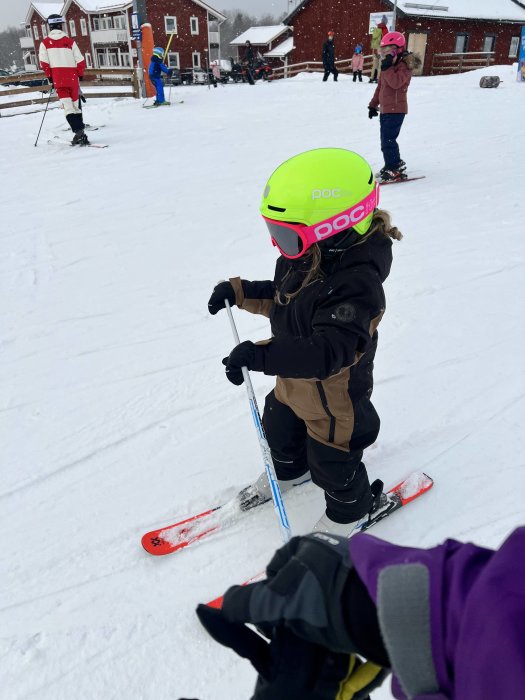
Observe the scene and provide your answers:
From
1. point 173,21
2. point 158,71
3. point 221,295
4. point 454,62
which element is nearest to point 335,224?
point 221,295

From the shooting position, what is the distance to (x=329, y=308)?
1820mm

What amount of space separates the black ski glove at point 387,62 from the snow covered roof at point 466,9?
27.0 m

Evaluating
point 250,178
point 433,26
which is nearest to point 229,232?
point 250,178

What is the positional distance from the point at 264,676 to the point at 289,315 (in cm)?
139

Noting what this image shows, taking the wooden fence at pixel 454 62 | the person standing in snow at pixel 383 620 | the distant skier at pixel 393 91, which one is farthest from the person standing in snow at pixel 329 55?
the person standing in snow at pixel 383 620

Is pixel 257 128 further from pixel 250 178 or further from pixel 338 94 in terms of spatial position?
pixel 338 94

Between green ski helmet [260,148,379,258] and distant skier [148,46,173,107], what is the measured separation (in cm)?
1539

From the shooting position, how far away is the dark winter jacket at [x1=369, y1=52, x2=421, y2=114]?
283 inches

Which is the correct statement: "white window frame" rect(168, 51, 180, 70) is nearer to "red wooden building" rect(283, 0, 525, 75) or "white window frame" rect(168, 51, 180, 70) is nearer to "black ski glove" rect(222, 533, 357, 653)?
"red wooden building" rect(283, 0, 525, 75)

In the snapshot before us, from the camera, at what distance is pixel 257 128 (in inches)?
466

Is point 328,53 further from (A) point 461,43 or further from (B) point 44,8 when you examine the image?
(B) point 44,8

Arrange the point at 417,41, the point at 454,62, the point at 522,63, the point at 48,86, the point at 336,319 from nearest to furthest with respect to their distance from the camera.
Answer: the point at 336,319
the point at 48,86
the point at 522,63
the point at 417,41
the point at 454,62

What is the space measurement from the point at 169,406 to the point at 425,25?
35.2 meters

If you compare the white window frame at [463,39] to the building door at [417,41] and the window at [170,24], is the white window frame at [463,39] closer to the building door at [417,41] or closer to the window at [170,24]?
the building door at [417,41]
